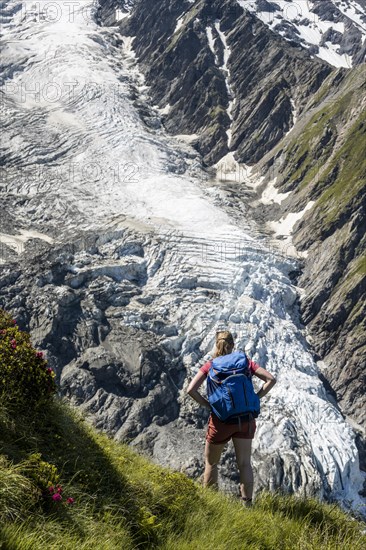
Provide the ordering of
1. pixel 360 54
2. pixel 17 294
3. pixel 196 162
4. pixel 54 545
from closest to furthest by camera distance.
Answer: pixel 54 545
pixel 17 294
pixel 196 162
pixel 360 54

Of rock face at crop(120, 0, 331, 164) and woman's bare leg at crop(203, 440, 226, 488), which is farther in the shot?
rock face at crop(120, 0, 331, 164)

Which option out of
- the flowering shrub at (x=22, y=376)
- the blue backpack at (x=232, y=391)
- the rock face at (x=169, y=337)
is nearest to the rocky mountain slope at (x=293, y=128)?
the rock face at (x=169, y=337)

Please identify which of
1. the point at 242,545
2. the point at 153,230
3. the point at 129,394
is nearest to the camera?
the point at 242,545

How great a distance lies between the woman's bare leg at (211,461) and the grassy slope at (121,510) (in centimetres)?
47

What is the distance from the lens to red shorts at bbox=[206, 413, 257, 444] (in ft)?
23.5

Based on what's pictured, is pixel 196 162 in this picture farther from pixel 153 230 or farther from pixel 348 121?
pixel 153 230

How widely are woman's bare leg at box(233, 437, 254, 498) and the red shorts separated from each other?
0.10 metres

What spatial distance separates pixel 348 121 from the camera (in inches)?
4530

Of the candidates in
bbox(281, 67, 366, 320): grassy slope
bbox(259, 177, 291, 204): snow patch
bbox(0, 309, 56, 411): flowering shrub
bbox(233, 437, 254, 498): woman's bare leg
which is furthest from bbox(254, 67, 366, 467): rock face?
bbox(0, 309, 56, 411): flowering shrub

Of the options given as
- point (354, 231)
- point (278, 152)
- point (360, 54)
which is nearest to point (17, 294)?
point (354, 231)

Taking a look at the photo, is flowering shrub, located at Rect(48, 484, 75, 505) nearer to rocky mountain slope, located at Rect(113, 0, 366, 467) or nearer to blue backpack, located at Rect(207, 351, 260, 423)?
blue backpack, located at Rect(207, 351, 260, 423)

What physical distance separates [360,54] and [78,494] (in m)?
222

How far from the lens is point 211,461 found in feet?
25.4

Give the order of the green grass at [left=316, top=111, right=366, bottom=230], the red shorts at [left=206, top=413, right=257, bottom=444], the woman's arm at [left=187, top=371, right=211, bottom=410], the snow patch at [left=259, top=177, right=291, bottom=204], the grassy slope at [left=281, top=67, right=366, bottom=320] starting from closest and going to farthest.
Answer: the red shorts at [left=206, top=413, right=257, bottom=444]
the woman's arm at [left=187, top=371, right=211, bottom=410]
the grassy slope at [left=281, top=67, right=366, bottom=320]
the green grass at [left=316, top=111, right=366, bottom=230]
the snow patch at [left=259, top=177, right=291, bottom=204]
